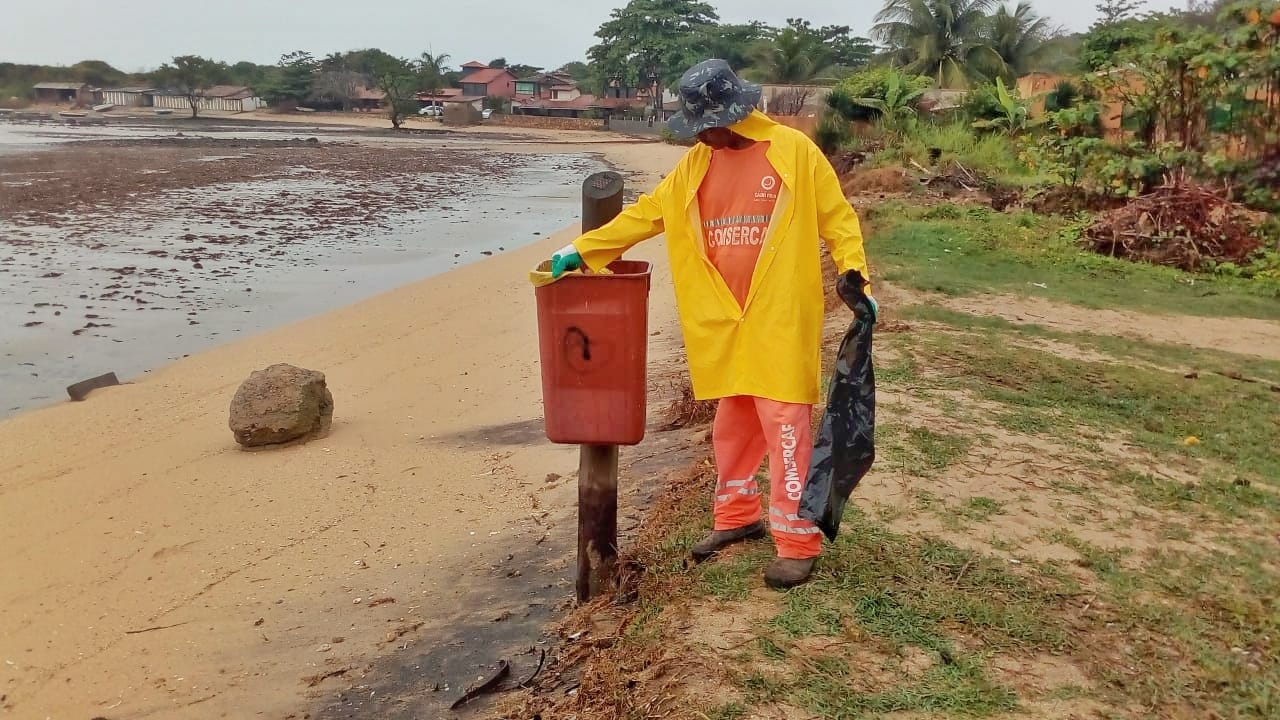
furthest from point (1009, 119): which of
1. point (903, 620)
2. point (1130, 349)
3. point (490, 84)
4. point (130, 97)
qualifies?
point (130, 97)

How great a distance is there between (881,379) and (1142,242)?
7132mm

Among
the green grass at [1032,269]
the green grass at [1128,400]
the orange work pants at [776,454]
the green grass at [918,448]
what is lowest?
the green grass at [1032,269]

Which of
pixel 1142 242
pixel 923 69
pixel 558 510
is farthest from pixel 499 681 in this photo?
pixel 923 69

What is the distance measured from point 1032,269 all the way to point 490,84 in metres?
75.7

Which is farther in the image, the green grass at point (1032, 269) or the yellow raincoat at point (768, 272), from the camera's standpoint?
the green grass at point (1032, 269)

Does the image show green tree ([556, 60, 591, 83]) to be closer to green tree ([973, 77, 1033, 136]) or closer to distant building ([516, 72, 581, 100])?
distant building ([516, 72, 581, 100])

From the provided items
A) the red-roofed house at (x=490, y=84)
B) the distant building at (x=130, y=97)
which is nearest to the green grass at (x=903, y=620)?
the red-roofed house at (x=490, y=84)

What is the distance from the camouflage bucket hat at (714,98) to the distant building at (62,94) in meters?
101

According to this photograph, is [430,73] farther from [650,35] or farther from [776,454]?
[776,454]

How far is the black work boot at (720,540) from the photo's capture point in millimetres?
3844

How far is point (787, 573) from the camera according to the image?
348 centimetres

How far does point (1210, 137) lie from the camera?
12.6 m

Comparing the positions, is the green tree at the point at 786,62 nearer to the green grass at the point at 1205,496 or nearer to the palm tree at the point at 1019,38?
the palm tree at the point at 1019,38

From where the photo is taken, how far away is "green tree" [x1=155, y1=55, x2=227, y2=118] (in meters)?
81.4
